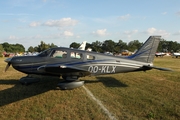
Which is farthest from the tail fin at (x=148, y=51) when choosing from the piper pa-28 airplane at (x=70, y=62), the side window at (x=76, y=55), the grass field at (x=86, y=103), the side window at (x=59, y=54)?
the side window at (x=59, y=54)

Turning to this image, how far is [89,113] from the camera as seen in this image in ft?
16.1

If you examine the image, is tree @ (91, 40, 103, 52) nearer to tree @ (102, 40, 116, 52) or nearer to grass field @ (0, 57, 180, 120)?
tree @ (102, 40, 116, 52)

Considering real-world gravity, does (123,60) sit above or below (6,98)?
above

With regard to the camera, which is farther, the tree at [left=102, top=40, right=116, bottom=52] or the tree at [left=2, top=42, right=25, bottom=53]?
the tree at [left=102, top=40, right=116, bottom=52]

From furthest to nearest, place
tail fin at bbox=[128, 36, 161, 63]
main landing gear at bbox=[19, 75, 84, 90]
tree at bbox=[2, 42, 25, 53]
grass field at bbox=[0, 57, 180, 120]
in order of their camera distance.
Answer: tree at bbox=[2, 42, 25, 53], tail fin at bbox=[128, 36, 161, 63], main landing gear at bbox=[19, 75, 84, 90], grass field at bbox=[0, 57, 180, 120]

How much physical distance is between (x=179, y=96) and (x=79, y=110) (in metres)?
4.17

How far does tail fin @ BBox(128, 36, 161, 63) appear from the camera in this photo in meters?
8.80

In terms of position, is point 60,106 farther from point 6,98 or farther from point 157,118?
point 157,118

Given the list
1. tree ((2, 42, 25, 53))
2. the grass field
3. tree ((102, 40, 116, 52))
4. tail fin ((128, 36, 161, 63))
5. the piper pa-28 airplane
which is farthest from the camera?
tree ((102, 40, 116, 52))

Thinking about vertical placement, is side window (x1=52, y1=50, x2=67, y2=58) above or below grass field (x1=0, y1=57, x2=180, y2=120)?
above

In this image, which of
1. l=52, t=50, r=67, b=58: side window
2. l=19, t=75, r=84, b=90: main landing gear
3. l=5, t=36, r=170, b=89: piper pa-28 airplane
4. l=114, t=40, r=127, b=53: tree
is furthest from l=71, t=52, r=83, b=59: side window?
l=114, t=40, r=127, b=53: tree

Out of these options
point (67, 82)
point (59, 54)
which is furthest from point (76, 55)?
point (67, 82)

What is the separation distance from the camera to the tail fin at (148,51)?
8805mm

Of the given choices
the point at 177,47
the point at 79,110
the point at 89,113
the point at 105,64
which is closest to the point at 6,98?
the point at 79,110
